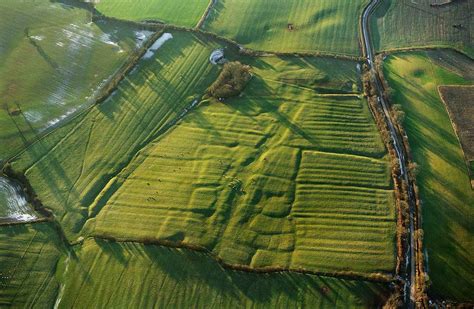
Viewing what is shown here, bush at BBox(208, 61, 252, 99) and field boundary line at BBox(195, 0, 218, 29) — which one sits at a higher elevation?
field boundary line at BBox(195, 0, 218, 29)

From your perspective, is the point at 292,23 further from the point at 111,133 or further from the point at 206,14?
the point at 111,133

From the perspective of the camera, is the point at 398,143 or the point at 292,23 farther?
the point at 292,23

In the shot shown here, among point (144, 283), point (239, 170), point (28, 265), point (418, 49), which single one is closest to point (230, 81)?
point (239, 170)

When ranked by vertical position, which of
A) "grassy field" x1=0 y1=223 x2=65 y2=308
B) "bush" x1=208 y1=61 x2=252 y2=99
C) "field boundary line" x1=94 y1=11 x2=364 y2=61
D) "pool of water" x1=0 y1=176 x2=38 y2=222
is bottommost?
"grassy field" x1=0 y1=223 x2=65 y2=308

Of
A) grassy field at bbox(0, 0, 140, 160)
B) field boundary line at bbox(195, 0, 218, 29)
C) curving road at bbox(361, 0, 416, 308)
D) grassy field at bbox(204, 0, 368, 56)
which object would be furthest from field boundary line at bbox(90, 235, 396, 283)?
field boundary line at bbox(195, 0, 218, 29)

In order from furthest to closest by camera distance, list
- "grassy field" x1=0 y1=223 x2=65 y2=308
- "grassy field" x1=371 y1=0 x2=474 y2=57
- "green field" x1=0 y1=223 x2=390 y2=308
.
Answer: "grassy field" x1=371 y1=0 x2=474 y2=57
"grassy field" x1=0 y1=223 x2=65 y2=308
"green field" x1=0 y1=223 x2=390 y2=308

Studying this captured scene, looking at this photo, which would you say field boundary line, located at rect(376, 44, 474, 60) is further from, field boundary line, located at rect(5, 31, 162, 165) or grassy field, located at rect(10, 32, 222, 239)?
field boundary line, located at rect(5, 31, 162, 165)
